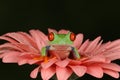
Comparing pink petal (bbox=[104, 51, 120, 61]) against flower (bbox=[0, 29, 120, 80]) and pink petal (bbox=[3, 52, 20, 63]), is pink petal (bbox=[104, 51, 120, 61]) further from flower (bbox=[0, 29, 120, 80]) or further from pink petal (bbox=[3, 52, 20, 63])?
pink petal (bbox=[3, 52, 20, 63])

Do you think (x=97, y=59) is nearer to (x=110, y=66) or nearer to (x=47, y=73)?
(x=110, y=66)

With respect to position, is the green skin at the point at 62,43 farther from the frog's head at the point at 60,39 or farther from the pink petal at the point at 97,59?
the pink petal at the point at 97,59

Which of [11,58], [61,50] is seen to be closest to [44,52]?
[61,50]

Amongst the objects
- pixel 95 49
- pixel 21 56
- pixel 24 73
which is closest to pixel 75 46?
pixel 95 49

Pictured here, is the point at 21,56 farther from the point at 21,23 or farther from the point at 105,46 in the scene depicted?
the point at 21,23

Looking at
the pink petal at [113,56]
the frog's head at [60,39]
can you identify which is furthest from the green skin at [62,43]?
the pink petal at [113,56]

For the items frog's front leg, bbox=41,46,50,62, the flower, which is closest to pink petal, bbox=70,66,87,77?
the flower

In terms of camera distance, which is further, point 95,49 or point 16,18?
point 16,18
